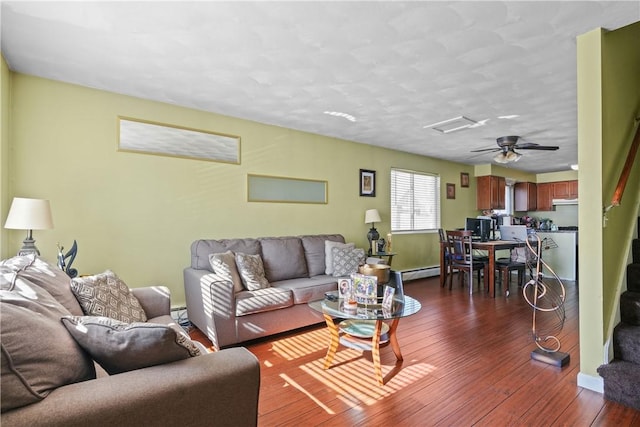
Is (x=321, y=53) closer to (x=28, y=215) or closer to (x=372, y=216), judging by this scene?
(x=28, y=215)

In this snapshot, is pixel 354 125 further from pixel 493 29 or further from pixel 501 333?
pixel 501 333

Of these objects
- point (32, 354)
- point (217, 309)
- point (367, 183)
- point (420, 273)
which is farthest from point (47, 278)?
point (420, 273)

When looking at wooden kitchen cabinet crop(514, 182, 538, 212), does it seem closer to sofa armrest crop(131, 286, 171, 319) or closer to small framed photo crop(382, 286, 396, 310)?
small framed photo crop(382, 286, 396, 310)

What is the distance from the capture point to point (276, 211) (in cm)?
442

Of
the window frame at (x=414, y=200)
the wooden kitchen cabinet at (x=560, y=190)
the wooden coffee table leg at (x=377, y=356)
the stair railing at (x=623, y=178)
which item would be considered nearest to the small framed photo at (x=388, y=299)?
the wooden coffee table leg at (x=377, y=356)

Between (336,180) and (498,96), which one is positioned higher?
(498,96)

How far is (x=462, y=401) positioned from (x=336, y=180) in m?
3.53

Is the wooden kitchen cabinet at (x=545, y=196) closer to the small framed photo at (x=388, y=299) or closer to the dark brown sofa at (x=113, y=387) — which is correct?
the small framed photo at (x=388, y=299)

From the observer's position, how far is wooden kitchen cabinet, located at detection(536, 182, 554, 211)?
8.84 m

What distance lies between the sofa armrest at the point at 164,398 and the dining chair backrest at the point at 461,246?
4.66 m

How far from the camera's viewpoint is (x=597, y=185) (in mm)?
2203

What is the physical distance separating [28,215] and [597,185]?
407 cm

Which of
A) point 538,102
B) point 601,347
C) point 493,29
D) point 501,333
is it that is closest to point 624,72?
point 538,102

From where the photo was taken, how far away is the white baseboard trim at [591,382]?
219cm
